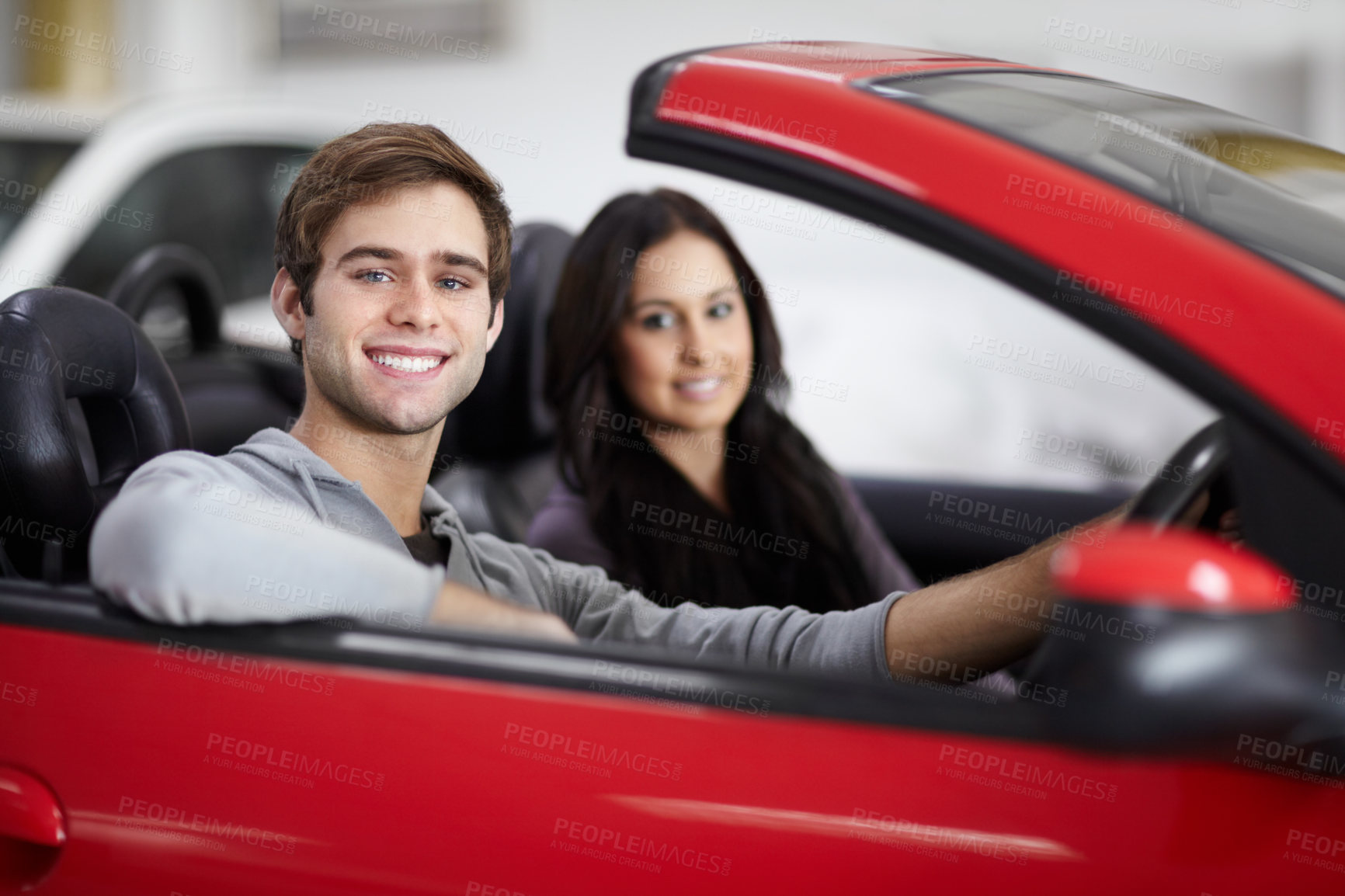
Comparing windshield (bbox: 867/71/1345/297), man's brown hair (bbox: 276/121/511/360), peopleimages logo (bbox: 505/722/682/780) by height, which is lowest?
peopleimages logo (bbox: 505/722/682/780)

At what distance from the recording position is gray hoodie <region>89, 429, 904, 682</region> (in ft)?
3.14

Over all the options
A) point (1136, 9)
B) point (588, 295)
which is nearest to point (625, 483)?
point (588, 295)

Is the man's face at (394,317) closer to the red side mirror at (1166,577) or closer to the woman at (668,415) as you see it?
the woman at (668,415)

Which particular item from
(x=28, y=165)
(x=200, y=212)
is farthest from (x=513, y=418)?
(x=28, y=165)

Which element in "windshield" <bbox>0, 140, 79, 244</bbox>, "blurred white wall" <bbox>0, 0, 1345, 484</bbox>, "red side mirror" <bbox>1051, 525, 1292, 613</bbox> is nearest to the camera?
"red side mirror" <bbox>1051, 525, 1292, 613</bbox>

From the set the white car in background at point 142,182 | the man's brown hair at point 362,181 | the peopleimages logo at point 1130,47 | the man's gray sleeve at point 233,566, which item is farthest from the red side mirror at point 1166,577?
the peopleimages logo at point 1130,47

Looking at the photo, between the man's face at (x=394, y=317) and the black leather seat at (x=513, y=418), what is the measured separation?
779 millimetres

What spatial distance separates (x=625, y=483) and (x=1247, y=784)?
121cm

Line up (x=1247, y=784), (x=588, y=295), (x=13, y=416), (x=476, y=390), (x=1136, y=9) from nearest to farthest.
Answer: (x=1247, y=784) < (x=13, y=416) < (x=588, y=295) < (x=476, y=390) < (x=1136, y=9)

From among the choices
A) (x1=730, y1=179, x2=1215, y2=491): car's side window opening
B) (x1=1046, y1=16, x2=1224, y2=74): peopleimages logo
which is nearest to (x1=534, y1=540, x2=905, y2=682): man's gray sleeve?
(x1=730, y1=179, x2=1215, y2=491): car's side window opening

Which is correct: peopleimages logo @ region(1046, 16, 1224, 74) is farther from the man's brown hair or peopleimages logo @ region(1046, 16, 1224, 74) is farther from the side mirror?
the side mirror

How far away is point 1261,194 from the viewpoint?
1.02 m

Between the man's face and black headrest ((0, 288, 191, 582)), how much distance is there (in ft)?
0.96

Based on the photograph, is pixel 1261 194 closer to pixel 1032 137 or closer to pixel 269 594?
pixel 1032 137
